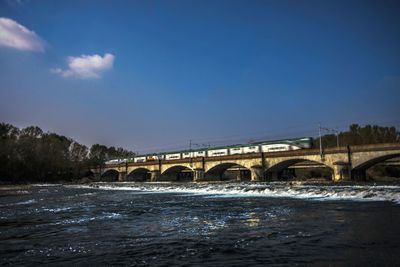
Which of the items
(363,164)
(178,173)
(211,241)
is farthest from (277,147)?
(178,173)

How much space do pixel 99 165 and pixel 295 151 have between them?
85.9 m

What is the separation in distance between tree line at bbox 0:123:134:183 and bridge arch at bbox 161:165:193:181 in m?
37.9

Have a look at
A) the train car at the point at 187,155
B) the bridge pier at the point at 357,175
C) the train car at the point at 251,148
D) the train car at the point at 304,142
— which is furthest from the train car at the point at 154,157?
the bridge pier at the point at 357,175

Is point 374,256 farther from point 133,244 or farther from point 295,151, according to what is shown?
point 295,151

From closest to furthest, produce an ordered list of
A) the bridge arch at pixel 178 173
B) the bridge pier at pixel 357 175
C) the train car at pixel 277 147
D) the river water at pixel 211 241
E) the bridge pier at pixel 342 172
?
1. the river water at pixel 211 241
2. the bridge pier at pixel 342 172
3. the bridge pier at pixel 357 175
4. the train car at pixel 277 147
5. the bridge arch at pixel 178 173

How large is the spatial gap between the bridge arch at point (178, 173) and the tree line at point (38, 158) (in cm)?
3794

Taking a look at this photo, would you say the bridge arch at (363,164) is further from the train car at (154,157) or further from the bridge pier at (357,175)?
the train car at (154,157)

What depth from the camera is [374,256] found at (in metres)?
5.96

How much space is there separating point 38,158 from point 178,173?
1900 inches

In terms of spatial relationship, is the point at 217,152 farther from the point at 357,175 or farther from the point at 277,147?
the point at 357,175

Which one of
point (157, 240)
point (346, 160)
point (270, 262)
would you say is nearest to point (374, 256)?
point (270, 262)

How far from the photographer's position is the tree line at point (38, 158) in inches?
3467

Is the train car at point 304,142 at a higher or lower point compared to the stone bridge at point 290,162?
higher

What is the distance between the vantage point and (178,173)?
9338 cm
